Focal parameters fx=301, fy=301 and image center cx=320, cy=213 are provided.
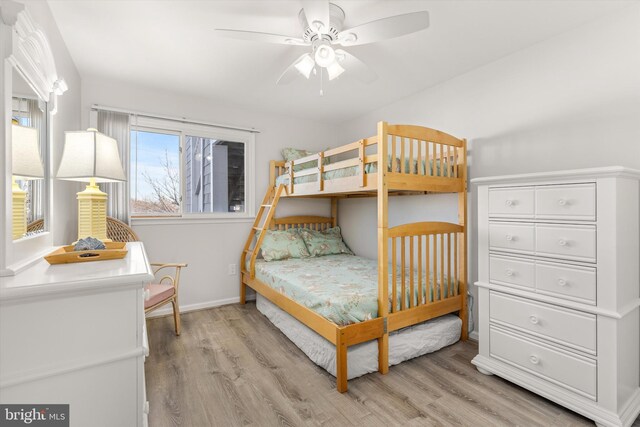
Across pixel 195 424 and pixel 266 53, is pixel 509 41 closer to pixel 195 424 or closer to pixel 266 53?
pixel 266 53

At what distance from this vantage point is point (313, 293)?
230 cm

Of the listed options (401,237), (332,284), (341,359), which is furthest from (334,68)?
(341,359)

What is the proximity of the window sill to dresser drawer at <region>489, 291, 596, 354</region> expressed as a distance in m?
2.79

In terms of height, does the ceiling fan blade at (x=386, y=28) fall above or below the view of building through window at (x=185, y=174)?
above

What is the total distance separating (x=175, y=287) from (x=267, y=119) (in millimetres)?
2323

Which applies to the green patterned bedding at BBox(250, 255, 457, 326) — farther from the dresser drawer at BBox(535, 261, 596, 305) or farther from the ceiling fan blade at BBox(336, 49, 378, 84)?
the ceiling fan blade at BBox(336, 49, 378, 84)

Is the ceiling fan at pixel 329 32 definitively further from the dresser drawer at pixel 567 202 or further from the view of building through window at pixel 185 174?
the view of building through window at pixel 185 174

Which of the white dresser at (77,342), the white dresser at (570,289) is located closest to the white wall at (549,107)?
the white dresser at (570,289)

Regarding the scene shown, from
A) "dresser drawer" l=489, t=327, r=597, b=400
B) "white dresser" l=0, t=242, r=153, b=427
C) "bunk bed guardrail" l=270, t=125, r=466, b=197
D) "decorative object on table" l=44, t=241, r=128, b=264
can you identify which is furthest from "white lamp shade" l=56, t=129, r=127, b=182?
"dresser drawer" l=489, t=327, r=597, b=400

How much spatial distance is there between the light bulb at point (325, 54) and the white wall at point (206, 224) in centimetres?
205

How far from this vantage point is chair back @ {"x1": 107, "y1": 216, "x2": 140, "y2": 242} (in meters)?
2.88

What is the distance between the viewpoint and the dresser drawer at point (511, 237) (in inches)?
75.5

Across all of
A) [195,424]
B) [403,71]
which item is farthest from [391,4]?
[195,424]

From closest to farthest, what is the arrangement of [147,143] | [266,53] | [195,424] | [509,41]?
[195,424], [509,41], [266,53], [147,143]
